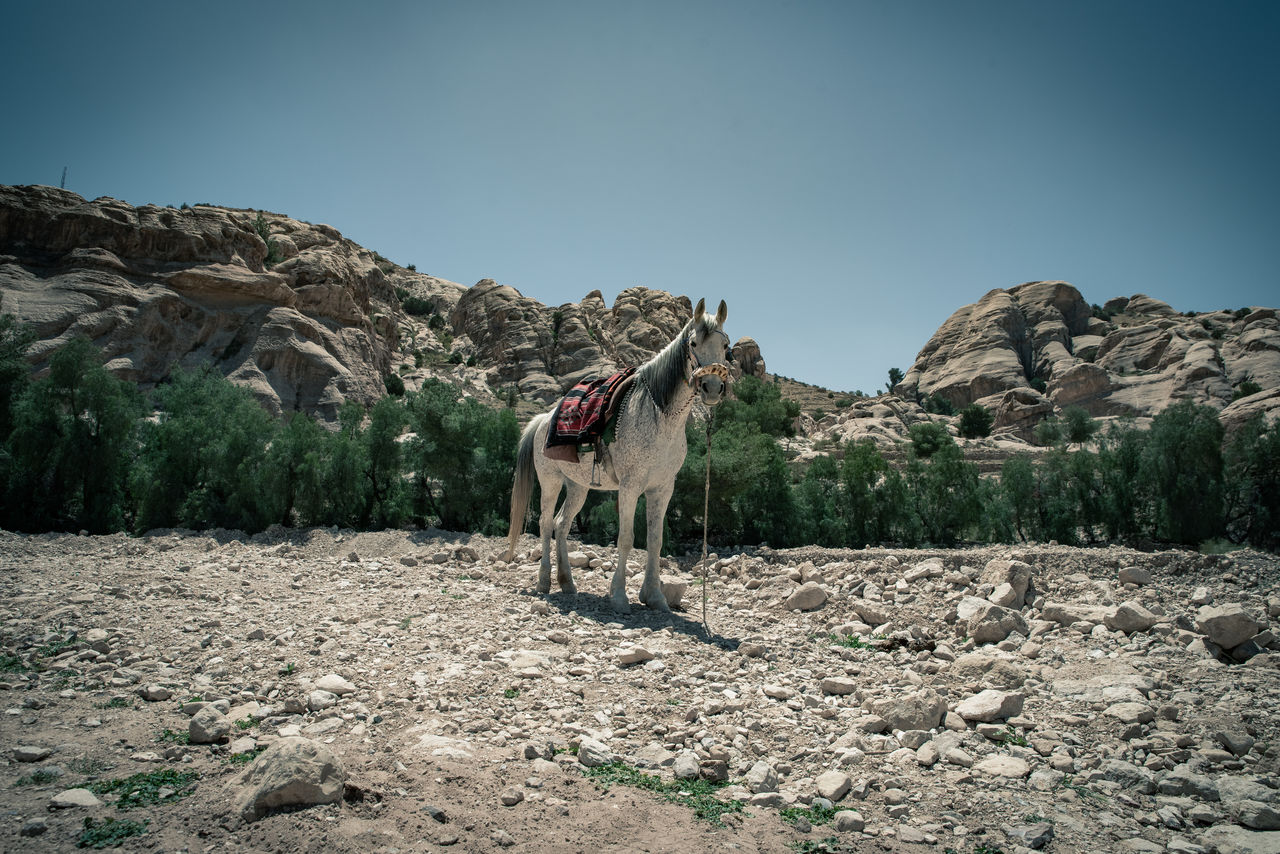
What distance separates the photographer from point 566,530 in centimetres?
769

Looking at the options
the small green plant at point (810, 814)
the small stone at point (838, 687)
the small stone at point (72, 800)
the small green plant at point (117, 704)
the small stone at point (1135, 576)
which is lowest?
the small green plant at point (810, 814)

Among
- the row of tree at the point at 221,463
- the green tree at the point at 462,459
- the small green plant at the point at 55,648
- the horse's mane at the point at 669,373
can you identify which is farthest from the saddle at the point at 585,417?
the green tree at the point at 462,459

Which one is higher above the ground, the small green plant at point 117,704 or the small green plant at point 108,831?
the small green plant at point 108,831

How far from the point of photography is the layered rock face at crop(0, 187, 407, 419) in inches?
1203

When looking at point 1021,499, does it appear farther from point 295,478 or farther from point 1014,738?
point 295,478

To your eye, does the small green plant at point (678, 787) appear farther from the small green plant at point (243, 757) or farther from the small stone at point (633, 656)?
the small green plant at point (243, 757)

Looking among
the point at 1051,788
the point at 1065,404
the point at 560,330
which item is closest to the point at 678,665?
the point at 1051,788

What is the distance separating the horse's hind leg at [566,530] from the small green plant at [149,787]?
15.1ft

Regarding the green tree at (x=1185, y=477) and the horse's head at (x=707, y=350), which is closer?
the horse's head at (x=707, y=350)

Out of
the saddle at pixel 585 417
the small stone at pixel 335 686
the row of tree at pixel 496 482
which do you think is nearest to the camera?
the small stone at pixel 335 686

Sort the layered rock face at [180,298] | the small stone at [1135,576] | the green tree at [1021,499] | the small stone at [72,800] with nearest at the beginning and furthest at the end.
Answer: the small stone at [72,800] < the small stone at [1135,576] < the green tree at [1021,499] < the layered rock face at [180,298]

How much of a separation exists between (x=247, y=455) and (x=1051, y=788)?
14.4 metres

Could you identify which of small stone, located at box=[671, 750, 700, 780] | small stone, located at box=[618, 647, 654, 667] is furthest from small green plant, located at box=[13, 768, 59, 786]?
small stone, located at box=[618, 647, 654, 667]

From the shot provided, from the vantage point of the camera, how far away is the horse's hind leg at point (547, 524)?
7570mm
